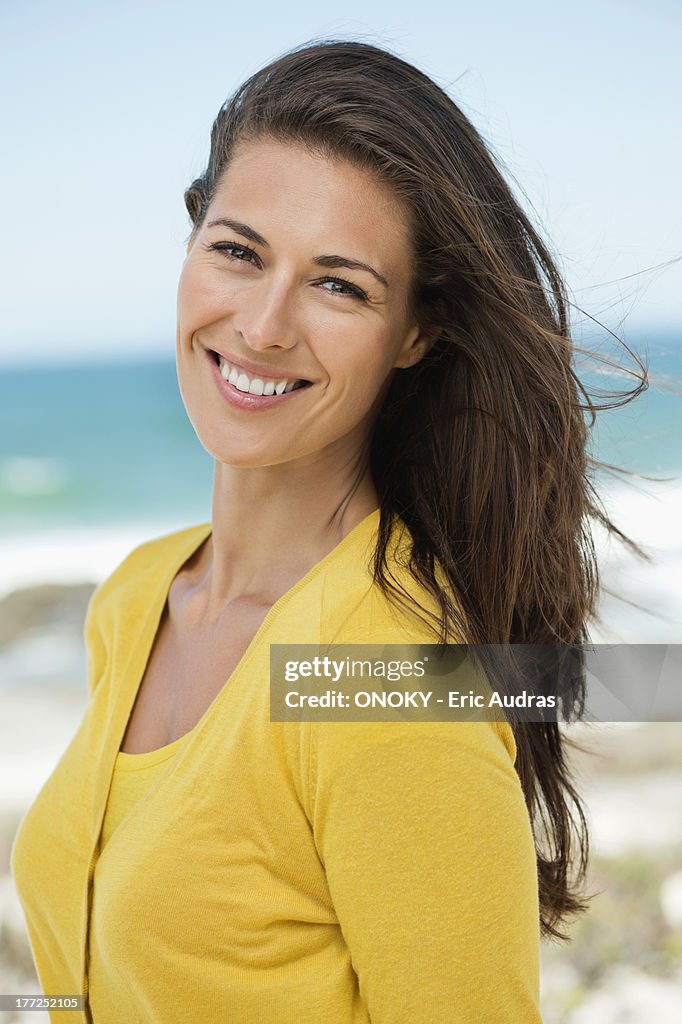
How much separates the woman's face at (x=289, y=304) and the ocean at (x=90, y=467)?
20.2 feet

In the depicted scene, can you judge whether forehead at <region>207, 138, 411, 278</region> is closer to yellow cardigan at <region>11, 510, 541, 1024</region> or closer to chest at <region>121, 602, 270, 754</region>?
yellow cardigan at <region>11, 510, 541, 1024</region>

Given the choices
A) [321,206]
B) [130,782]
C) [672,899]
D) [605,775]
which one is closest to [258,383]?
[321,206]

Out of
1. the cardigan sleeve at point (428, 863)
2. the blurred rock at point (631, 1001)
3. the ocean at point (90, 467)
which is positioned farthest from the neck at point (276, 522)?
the ocean at point (90, 467)

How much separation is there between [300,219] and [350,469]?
41 centimetres

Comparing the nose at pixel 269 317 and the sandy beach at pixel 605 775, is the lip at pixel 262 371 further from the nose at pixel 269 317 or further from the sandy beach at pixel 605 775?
the sandy beach at pixel 605 775

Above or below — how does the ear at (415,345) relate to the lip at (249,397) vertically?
above

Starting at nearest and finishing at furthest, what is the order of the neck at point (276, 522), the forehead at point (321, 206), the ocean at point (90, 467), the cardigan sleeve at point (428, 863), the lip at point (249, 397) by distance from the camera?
the cardigan sleeve at point (428, 863) < the forehead at point (321, 206) < the lip at point (249, 397) < the neck at point (276, 522) < the ocean at point (90, 467)

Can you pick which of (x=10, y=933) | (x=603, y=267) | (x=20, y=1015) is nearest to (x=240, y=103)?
(x=603, y=267)

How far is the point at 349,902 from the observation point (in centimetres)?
115

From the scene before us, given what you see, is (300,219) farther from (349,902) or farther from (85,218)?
(85,218)

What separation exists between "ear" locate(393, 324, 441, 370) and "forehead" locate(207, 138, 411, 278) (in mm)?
122

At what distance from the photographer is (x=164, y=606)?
1.70 meters

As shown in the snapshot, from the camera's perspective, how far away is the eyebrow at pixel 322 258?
1274 millimetres

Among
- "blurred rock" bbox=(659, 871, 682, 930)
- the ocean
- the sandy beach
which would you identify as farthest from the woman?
the ocean
